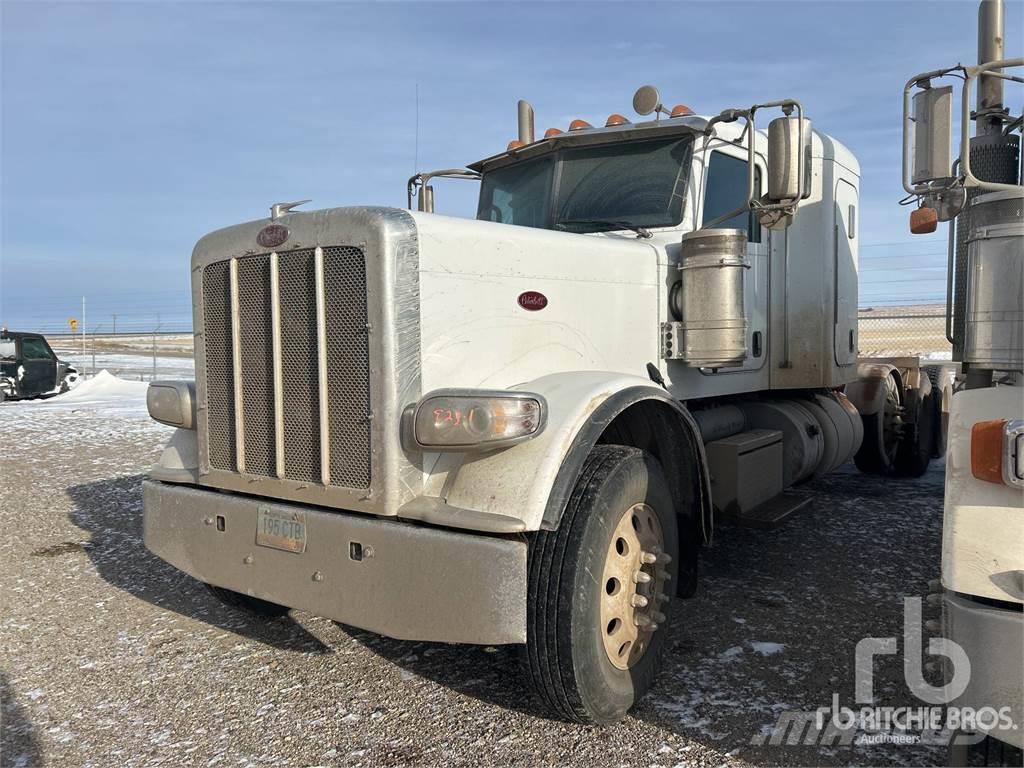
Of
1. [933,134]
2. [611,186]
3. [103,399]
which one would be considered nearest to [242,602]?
[611,186]

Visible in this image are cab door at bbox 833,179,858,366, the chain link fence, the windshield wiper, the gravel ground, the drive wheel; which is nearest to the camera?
the gravel ground

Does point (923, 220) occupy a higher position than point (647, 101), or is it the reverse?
point (647, 101)

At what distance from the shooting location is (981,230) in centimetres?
255

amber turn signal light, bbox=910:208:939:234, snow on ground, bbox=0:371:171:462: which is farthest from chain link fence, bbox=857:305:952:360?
amber turn signal light, bbox=910:208:939:234

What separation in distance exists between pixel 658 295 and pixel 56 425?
11948mm

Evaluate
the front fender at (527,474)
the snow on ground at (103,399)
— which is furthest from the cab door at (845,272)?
the snow on ground at (103,399)

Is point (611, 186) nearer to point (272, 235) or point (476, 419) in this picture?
point (272, 235)

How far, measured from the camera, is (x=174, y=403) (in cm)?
377

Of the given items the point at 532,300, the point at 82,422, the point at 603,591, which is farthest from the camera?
the point at 82,422

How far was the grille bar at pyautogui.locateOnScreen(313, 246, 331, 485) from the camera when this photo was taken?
119 inches

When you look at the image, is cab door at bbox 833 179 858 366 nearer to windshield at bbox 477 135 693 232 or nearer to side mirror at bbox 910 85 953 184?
windshield at bbox 477 135 693 232

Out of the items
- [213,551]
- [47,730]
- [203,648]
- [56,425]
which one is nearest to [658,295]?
[213,551]

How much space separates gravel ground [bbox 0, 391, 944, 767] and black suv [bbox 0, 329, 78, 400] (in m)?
14.4

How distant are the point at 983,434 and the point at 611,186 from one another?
2784 mm
